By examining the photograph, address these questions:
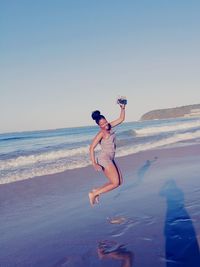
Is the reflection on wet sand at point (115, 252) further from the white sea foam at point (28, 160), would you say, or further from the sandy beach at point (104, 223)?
the white sea foam at point (28, 160)

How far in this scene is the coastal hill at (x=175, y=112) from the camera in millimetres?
136625

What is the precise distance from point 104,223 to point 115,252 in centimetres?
148

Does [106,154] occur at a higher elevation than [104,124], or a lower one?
lower

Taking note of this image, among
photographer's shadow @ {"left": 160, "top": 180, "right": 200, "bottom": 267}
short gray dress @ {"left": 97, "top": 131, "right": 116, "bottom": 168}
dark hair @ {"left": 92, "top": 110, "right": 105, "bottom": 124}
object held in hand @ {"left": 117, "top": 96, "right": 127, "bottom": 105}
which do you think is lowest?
photographer's shadow @ {"left": 160, "top": 180, "right": 200, "bottom": 267}

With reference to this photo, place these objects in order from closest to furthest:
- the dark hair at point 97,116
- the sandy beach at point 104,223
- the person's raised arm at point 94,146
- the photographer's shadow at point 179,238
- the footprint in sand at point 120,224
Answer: the photographer's shadow at point 179,238 < the sandy beach at point 104,223 < the footprint in sand at point 120,224 < the person's raised arm at point 94,146 < the dark hair at point 97,116

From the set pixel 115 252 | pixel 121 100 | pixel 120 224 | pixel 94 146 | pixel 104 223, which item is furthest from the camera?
pixel 121 100

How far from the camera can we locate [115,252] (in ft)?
15.9

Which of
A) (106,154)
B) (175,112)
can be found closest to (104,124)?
(106,154)

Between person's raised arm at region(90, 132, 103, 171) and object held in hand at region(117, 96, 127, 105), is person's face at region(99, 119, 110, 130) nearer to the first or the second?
person's raised arm at region(90, 132, 103, 171)

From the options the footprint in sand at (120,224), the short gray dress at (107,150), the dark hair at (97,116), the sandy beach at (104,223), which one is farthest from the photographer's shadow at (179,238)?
the dark hair at (97,116)

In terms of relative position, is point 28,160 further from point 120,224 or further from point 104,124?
point 120,224

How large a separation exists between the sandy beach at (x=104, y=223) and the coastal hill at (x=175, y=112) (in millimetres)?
126348

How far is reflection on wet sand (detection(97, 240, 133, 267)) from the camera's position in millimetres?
4512

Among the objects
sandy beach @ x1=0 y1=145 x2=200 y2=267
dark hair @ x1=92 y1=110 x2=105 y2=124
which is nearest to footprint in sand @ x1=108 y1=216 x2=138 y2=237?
sandy beach @ x1=0 y1=145 x2=200 y2=267
